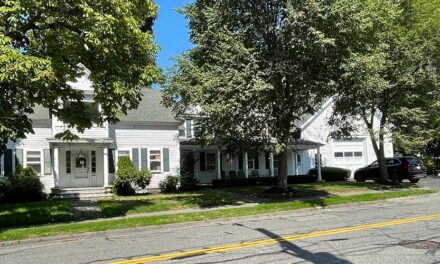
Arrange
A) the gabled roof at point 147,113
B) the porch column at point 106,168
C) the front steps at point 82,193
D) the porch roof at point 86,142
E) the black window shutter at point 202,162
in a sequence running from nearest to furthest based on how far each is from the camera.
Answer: the front steps at point 82,193 → the porch roof at point 86,142 → the porch column at point 106,168 → the gabled roof at point 147,113 → the black window shutter at point 202,162

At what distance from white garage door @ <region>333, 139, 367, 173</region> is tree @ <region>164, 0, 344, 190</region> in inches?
758

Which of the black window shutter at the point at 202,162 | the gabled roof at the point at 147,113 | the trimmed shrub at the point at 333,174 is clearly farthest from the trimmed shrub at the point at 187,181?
the trimmed shrub at the point at 333,174

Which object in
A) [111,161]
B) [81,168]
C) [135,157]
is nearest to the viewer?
[81,168]

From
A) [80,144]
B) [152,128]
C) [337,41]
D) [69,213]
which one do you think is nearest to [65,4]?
[69,213]

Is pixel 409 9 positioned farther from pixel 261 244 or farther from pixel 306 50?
pixel 261 244

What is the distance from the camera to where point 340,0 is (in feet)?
58.1

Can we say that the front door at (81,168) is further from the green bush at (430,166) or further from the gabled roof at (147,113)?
the green bush at (430,166)

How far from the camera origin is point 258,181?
106 feet

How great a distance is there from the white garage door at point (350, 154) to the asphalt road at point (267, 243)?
24.7 m

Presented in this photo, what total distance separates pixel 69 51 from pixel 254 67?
22.5 ft

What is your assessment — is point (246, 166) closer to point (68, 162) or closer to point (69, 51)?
point (68, 162)

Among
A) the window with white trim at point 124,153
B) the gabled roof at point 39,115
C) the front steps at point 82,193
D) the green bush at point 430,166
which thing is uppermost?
the gabled roof at point 39,115

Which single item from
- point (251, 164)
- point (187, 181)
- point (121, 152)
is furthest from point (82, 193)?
point (251, 164)

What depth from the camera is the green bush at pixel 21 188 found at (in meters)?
23.2
